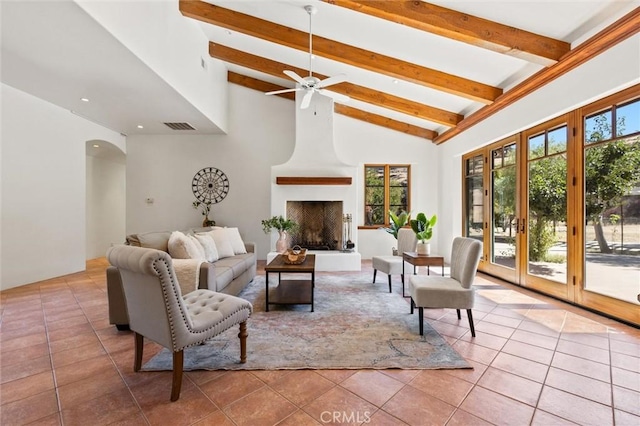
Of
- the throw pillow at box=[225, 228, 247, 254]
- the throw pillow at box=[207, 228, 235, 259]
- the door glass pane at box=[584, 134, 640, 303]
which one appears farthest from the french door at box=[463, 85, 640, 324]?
the throw pillow at box=[207, 228, 235, 259]

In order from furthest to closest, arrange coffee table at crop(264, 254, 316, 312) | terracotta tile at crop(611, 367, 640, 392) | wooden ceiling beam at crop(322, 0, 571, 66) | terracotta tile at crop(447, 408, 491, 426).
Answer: coffee table at crop(264, 254, 316, 312)
wooden ceiling beam at crop(322, 0, 571, 66)
terracotta tile at crop(611, 367, 640, 392)
terracotta tile at crop(447, 408, 491, 426)

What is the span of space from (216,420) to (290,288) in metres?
2.24

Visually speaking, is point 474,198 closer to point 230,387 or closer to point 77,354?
point 230,387

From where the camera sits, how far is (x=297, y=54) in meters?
4.73

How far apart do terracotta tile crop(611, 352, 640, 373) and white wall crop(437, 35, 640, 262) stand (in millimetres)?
2395

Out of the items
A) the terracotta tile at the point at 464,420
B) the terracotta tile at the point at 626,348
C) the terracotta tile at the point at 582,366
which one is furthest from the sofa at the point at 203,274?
the terracotta tile at the point at 626,348

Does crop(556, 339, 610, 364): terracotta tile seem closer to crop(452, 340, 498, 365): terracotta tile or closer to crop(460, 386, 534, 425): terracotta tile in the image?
crop(452, 340, 498, 365): terracotta tile

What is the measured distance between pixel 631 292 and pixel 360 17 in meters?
4.19

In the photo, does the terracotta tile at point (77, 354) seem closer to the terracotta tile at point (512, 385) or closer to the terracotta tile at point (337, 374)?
the terracotta tile at point (337, 374)

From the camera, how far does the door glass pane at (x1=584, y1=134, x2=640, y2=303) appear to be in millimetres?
2809

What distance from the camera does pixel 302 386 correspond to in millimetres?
1856

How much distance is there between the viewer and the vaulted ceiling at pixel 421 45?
2.76 meters

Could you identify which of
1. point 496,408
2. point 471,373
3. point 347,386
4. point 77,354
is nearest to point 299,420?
point 347,386

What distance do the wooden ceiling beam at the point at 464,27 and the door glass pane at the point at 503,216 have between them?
1932 millimetres
